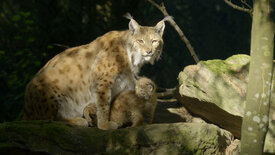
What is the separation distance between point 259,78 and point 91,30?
6475 mm

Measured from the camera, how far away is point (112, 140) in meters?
3.95

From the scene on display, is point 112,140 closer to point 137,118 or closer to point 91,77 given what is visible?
Answer: point 137,118

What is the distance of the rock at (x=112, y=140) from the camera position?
12.7ft

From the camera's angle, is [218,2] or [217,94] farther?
[218,2]

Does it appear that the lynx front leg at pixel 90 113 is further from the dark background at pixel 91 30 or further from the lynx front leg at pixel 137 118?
the dark background at pixel 91 30

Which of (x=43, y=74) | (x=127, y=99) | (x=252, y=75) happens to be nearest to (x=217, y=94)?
(x=127, y=99)

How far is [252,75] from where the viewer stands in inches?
127

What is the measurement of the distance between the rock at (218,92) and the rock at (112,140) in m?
1.34

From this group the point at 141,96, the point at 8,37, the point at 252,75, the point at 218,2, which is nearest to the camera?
the point at 252,75

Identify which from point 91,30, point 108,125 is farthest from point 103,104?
point 91,30

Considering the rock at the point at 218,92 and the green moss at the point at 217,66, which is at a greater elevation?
the green moss at the point at 217,66

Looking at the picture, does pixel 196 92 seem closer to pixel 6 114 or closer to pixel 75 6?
pixel 6 114

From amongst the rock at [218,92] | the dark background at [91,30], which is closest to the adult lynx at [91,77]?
the rock at [218,92]

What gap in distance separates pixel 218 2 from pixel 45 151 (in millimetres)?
7428
